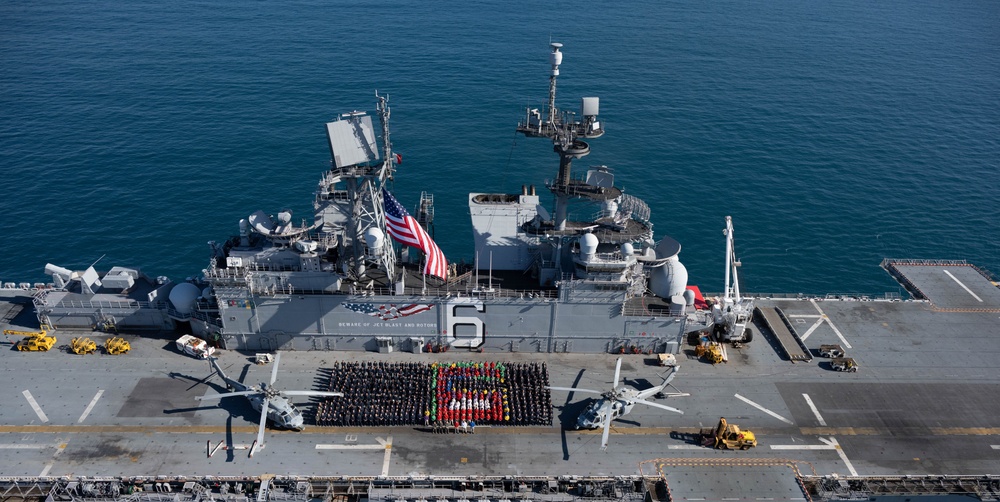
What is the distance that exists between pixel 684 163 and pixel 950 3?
14741cm

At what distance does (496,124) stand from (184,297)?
54739 millimetres

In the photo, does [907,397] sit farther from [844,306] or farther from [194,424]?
[194,424]

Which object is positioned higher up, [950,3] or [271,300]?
[950,3]

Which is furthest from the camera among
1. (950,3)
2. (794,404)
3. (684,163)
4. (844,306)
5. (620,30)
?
(950,3)

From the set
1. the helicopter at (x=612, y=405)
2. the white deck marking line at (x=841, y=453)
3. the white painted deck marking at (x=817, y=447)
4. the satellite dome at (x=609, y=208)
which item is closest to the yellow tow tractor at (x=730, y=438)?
the white painted deck marking at (x=817, y=447)

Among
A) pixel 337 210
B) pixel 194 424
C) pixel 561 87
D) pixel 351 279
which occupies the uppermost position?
pixel 561 87

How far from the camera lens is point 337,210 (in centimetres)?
4531

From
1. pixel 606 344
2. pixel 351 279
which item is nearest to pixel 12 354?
pixel 351 279

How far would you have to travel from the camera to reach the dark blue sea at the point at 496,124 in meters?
69.6

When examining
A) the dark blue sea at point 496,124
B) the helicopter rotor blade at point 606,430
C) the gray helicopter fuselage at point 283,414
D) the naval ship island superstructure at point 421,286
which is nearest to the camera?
the helicopter rotor blade at point 606,430

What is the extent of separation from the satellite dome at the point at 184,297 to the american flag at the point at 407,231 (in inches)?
685

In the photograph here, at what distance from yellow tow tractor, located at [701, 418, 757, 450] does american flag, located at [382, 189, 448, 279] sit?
792 inches

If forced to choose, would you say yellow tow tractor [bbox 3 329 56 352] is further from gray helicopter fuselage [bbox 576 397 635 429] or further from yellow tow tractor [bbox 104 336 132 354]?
gray helicopter fuselage [bbox 576 397 635 429]

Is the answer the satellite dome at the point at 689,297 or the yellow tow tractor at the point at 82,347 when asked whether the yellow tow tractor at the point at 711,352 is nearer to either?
the satellite dome at the point at 689,297
